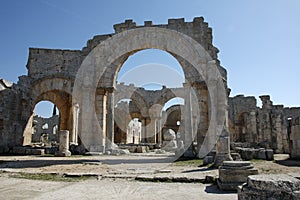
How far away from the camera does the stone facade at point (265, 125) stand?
12973 mm

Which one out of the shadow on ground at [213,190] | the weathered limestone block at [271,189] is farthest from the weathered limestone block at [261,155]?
the weathered limestone block at [271,189]

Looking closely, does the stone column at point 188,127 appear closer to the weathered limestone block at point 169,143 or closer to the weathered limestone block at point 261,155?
the weathered limestone block at point 261,155

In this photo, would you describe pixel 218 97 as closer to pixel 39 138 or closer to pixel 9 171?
pixel 9 171

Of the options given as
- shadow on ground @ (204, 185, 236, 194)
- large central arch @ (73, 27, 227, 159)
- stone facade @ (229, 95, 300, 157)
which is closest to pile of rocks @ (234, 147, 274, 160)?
stone facade @ (229, 95, 300, 157)

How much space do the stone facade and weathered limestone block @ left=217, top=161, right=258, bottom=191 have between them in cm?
732

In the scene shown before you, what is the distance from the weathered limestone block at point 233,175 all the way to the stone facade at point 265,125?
7320 millimetres

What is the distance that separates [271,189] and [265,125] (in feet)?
62.5

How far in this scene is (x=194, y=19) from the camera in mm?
12469

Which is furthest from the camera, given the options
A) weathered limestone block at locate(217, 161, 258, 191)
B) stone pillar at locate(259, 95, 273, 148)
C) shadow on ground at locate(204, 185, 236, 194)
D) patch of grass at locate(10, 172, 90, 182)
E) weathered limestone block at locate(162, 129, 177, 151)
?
weathered limestone block at locate(162, 129, 177, 151)

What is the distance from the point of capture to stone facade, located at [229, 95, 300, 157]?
42.6 feet

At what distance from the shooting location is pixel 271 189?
2.59 metres

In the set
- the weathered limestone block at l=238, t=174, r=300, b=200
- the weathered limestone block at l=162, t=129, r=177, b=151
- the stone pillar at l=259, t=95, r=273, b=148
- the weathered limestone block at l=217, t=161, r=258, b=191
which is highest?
the stone pillar at l=259, t=95, r=273, b=148

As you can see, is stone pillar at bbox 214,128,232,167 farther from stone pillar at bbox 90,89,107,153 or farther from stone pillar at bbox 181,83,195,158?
stone pillar at bbox 90,89,107,153

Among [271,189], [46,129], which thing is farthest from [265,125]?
[46,129]
